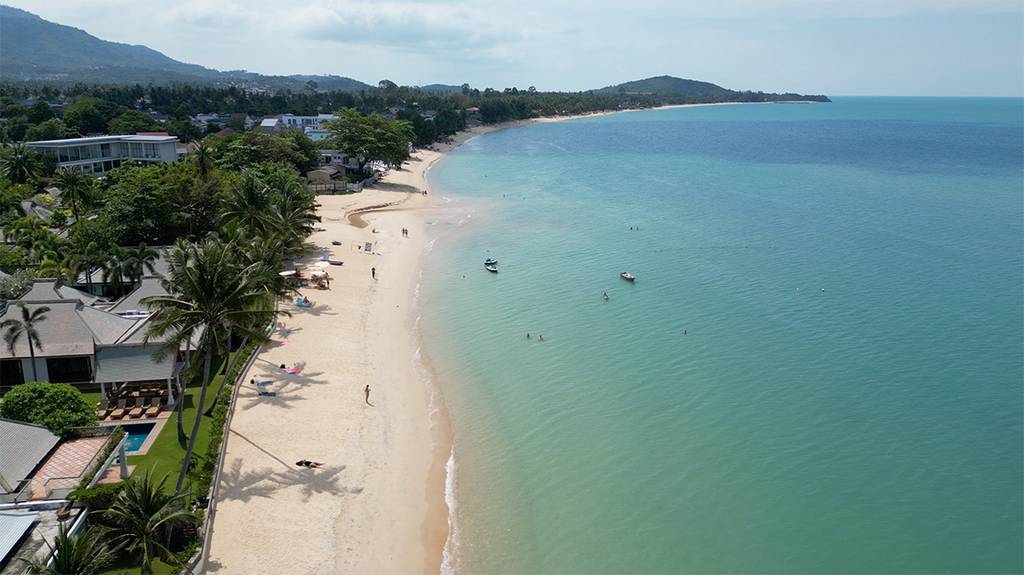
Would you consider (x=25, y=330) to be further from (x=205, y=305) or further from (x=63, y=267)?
(x=63, y=267)

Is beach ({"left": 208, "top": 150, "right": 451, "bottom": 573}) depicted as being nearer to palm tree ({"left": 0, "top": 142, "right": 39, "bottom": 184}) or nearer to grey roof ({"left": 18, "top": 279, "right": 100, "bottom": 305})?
grey roof ({"left": 18, "top": 279, "right": 100, "bottom": 305})

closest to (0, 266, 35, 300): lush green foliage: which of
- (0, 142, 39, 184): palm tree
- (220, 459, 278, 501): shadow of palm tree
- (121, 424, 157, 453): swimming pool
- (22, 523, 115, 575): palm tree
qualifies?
(121, 424, 157, 453): swimming pool

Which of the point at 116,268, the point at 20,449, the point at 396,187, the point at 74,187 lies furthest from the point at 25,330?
the point at 396,187

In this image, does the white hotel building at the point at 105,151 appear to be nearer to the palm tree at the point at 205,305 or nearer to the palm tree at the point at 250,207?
the palm tree at the point at 250,207

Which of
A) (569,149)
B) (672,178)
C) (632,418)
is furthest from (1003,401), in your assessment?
(569,149)

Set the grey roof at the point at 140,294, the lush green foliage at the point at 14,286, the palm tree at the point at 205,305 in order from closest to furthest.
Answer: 1. the palm tree at the point at 205,305
2. the lush green foliage at the point at 14,286
3. the grey roof at the point at 140,294

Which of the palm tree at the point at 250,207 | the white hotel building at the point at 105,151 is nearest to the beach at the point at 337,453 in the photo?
the palm tree at the point at 250,207

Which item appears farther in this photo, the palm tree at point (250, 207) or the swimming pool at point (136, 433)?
the palm tree at point (250, 207)
